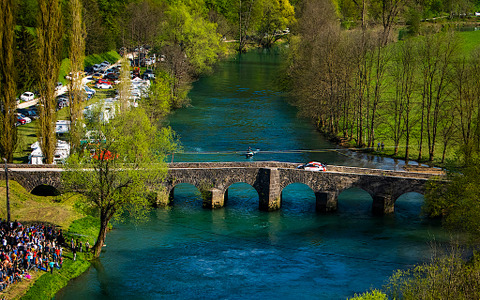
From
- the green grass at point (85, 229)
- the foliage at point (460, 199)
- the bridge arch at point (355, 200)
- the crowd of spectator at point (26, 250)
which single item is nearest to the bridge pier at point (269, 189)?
the bridge arch at point (355, 200)

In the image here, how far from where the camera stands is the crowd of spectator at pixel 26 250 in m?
51.5

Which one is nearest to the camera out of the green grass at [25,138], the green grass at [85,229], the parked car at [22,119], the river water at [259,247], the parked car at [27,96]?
the river water at [259,247]

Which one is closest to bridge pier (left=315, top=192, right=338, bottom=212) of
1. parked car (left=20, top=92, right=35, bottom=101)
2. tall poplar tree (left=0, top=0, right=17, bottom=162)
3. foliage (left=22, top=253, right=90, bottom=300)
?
foliage (left=22, top=253, right=90, bottom=300)

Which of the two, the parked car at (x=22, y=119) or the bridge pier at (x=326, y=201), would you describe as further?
the parked car at (x=22, y=119)

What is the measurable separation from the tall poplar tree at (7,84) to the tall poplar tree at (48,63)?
3354 mm

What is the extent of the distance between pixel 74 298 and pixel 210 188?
2498 cm

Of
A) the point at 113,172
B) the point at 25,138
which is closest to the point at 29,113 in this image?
the point at 25,138

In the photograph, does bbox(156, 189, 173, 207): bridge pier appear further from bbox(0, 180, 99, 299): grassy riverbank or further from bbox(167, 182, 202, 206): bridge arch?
bbox(0, 180, 99, 299): grassy riverbank

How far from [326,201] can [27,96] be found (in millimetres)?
69110

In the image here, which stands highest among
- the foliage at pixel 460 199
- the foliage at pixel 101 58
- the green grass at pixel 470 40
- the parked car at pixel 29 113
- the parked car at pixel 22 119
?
the green grass at pixel 470 40

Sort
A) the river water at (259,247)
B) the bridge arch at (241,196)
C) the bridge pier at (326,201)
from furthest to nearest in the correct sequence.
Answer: the bridge arch at (241,196), the bridge pier at (326,201), the river water at (259,247)

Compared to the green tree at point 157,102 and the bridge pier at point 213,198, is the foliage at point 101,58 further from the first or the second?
the bridge pier at point 213,198

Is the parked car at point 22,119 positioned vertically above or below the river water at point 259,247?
above

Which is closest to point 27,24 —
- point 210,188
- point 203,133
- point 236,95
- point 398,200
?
point 236,95
